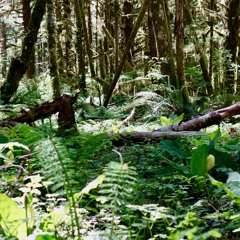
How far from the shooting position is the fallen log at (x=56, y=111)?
4523 millimetres

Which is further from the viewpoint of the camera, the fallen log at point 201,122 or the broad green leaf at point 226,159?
the fallen log at point 201,122

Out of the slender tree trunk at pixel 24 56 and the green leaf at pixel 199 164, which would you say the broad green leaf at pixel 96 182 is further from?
the slender tree trunk at pixel 24 56

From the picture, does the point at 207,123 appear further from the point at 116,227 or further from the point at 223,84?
the point at 223,84

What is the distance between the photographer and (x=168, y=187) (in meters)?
2.56

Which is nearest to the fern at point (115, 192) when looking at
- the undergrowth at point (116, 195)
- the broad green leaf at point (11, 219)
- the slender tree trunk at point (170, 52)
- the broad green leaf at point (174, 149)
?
the undergrowth at point (116, 195)

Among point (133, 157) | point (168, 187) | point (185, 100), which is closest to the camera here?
point (168, 187)

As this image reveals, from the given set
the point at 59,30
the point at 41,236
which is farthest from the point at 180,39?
the point at 59,30

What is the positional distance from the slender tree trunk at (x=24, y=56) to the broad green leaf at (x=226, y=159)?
20.1 ft

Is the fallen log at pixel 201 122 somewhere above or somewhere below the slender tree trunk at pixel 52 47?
below

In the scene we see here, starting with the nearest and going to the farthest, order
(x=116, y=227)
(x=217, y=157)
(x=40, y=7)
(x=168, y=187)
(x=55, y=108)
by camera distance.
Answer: (x=116, y=227), (x=168, y=187), (x=217, y=157), (x=55, y=108), (x=40, y=7)

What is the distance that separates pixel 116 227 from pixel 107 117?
5502mm

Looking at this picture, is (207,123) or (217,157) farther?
(207,123)

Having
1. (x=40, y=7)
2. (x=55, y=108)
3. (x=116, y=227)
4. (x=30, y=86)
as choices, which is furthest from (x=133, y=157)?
(x=30, y=86)

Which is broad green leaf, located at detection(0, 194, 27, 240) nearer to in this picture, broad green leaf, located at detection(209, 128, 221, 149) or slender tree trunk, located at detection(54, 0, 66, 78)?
broad green leaf, located at detection(209, 128, 221, 149)
